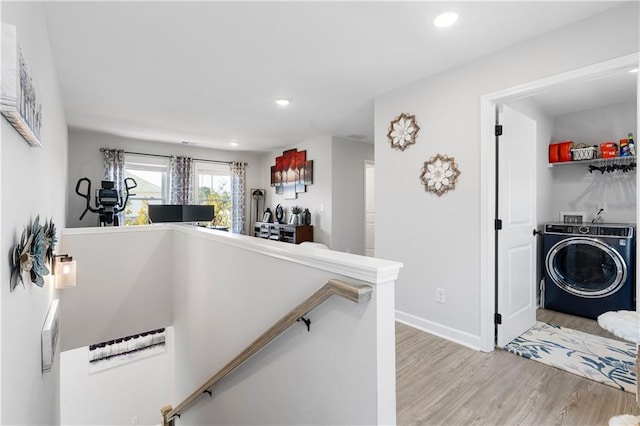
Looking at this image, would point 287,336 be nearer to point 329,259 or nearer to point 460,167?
point 329,259

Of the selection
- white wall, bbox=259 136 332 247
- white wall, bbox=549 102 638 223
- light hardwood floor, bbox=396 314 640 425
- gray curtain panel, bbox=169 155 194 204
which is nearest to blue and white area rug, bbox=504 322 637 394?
light hardwood floor, bbox=396 314 640 425

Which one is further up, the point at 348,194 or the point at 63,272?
the point at 348,194

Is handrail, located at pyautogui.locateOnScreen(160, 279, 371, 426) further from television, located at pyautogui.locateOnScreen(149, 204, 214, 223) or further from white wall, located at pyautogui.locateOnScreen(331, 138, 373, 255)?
white wall, located at pyautogui.locateOnScreen(331, 138, 373, 255)

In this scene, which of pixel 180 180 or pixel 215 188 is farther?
pixel 215 188

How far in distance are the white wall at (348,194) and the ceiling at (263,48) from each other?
1569mm

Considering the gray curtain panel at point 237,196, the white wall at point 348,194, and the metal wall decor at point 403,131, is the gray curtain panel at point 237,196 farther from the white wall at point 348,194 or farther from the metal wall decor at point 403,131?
the metal wall decor at point 403,131

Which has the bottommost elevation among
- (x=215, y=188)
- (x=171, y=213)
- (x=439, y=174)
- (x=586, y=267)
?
(x=586, y=267)

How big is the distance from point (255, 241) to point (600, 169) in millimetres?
4273

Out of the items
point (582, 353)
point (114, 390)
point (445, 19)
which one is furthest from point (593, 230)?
point (114, 390)

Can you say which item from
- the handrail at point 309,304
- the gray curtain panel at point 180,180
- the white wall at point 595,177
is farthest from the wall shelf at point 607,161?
the gray curtain panel at point 180,180

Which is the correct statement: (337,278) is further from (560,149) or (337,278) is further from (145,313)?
(560,149)

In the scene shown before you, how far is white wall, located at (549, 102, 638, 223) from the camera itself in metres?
3.53

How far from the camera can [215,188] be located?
6754 millimetres

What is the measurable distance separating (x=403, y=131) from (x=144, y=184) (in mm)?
5196
